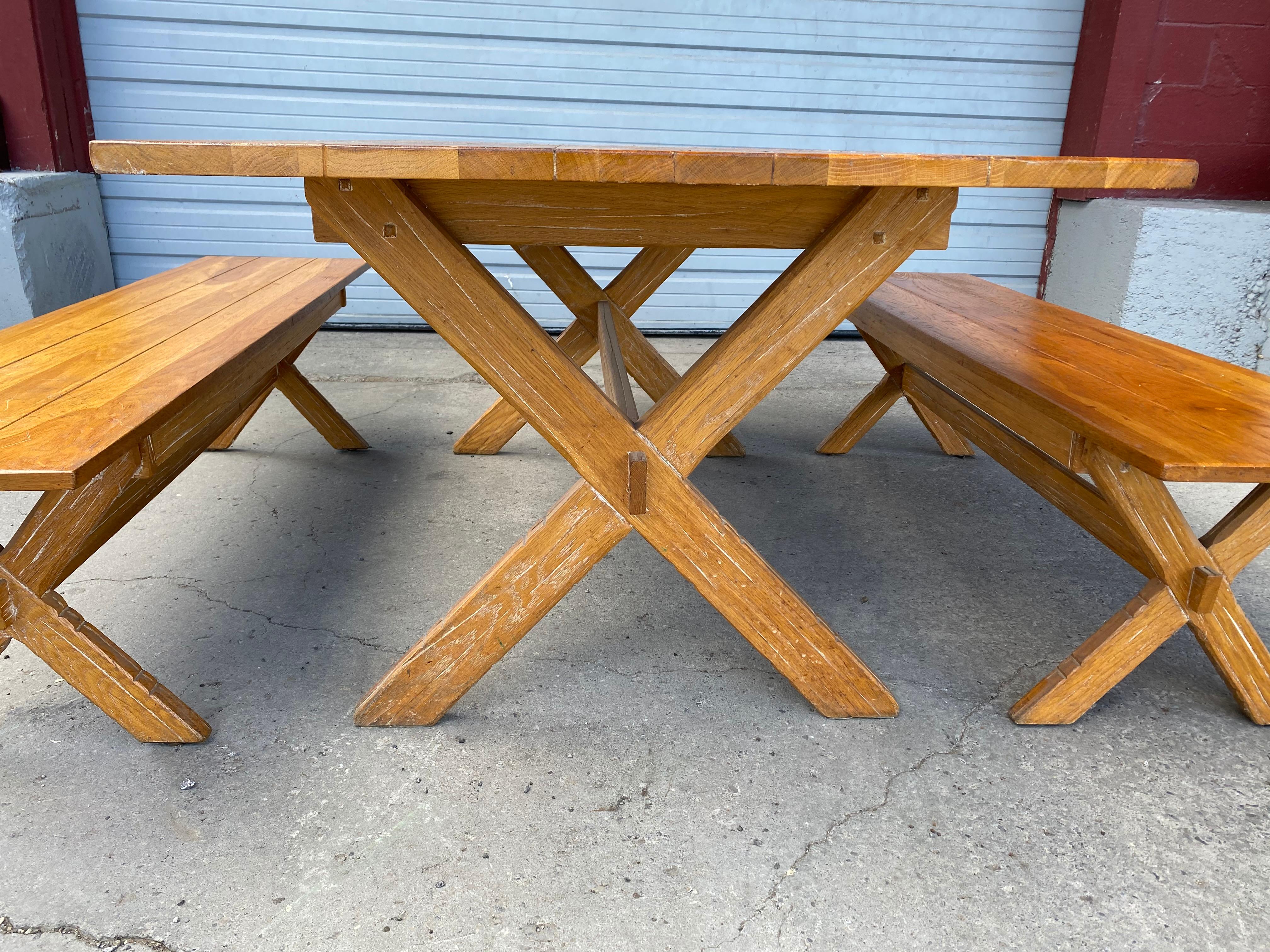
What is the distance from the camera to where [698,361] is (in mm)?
1520

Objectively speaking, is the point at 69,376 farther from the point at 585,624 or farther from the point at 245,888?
the point at 585,624

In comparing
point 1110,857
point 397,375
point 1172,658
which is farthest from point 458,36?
point 1110,857

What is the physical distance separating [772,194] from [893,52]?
3.51 m

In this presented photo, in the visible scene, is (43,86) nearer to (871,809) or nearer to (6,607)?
(6,607)

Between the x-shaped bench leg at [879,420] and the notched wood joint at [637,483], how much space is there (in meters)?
1.54

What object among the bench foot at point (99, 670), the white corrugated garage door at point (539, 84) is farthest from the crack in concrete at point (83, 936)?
the white corrugated garage door at point (539, 84)

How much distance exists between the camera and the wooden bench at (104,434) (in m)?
1.31

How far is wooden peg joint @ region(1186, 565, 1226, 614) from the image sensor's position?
1.57m

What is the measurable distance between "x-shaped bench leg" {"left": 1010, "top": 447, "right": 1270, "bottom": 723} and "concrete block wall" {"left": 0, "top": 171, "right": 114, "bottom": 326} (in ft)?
13.1

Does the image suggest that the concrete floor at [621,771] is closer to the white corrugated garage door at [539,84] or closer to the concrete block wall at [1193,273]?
the concrete block wall at [1193,273]

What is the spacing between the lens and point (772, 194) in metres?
1.47

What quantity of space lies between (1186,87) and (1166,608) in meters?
3.66

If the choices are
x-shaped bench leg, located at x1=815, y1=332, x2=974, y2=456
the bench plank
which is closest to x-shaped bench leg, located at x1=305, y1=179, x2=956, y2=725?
the bench plank

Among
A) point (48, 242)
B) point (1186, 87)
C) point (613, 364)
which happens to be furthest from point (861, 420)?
point (48, 242)
